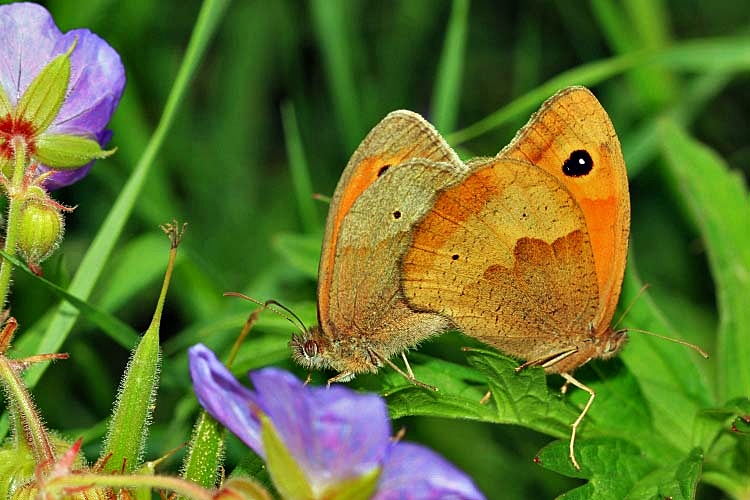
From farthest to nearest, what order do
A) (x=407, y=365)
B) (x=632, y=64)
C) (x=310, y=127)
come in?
(x=310, y=127) → (x=632, y=64) → (x=407, y=365)

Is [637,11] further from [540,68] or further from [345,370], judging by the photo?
[345,370]

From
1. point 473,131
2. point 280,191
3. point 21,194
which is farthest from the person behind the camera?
point 280,191

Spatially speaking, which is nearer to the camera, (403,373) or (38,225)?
(38,225)

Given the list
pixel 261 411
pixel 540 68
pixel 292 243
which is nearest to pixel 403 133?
pixel 292 243

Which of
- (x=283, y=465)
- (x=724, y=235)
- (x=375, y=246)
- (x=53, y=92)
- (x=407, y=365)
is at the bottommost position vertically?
(x=407, y=365)

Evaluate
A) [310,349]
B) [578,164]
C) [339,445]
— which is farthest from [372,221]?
[339,445]

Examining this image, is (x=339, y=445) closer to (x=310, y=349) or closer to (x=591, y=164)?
(x=310, y=349)
